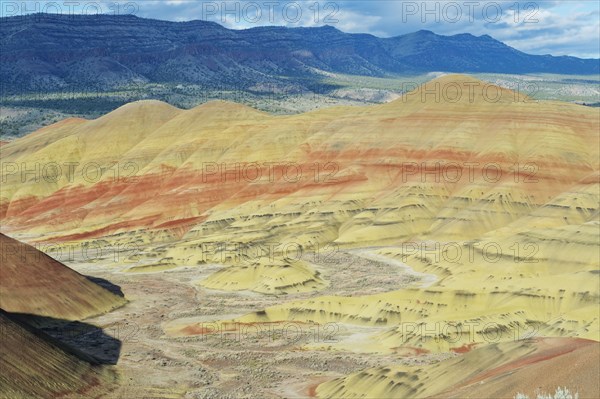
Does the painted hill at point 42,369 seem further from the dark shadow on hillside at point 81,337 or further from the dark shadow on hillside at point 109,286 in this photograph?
the dark shadow on hillside at point 109,286

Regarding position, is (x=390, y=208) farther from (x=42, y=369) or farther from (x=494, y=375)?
(x=494, y=375)

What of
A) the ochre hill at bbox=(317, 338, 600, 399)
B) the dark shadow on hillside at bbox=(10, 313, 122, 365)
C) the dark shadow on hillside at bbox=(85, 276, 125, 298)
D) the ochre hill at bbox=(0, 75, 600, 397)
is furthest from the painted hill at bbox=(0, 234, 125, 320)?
the ochre hill at bbox=(317, 338, 600, 399)

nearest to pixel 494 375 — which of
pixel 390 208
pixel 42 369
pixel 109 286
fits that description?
pixel 42 369

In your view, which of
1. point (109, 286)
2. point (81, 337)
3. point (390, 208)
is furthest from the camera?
point (390, 208)

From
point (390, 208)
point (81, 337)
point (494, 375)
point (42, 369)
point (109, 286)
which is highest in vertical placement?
point (494, 375)

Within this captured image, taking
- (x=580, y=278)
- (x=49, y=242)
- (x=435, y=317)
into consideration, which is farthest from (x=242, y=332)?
(x=49, y=242)
